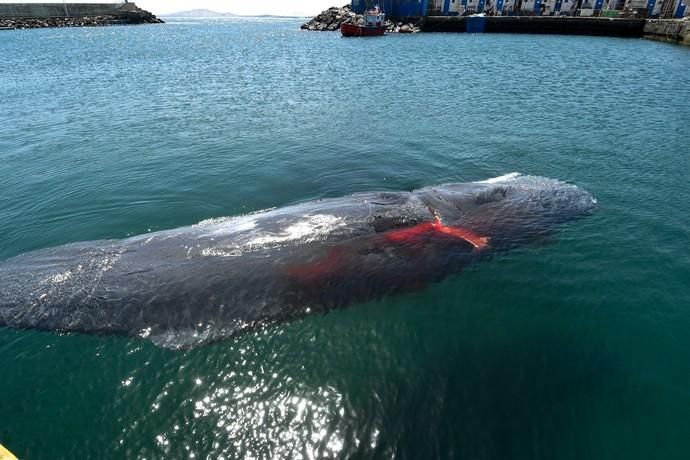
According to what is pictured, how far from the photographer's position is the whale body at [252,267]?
8719mm

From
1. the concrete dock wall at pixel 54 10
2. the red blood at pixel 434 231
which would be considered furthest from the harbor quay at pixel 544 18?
the concrete dock wall at pixel 54 10

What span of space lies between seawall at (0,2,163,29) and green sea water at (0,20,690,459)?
490 feet

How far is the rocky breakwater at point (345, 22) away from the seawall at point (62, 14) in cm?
7982

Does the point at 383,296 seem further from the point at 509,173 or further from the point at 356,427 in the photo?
the point at 509,173

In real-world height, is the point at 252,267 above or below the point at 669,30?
below

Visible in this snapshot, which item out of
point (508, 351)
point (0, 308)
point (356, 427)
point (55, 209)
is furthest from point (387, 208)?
point (55, 209)

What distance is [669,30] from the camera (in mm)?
64938

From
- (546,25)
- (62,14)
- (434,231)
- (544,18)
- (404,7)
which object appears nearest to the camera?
(434,231)

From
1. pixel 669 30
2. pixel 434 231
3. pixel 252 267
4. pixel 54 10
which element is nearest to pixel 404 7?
pixel 669 30

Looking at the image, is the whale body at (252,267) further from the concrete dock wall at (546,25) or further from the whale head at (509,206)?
the concrete dock wall at (546,25)

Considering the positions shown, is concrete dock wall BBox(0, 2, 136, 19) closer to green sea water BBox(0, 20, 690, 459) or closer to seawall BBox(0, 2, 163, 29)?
seawall BBox(0, 2, 163, 29)

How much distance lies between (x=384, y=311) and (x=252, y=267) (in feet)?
11.1

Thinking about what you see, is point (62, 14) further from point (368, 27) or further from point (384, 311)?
point (384, 311)

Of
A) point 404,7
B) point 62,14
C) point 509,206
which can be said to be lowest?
point 509,206
